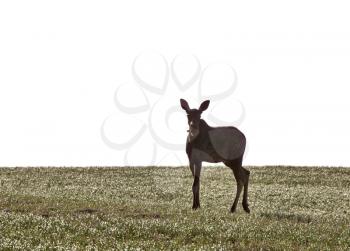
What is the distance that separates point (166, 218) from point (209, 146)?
569 centimetres

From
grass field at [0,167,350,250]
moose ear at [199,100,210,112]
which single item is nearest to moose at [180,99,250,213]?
moose ear at [199,100,210,112]

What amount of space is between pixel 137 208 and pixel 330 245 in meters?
8.61

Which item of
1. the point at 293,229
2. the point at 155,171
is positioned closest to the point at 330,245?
the point at 293,229

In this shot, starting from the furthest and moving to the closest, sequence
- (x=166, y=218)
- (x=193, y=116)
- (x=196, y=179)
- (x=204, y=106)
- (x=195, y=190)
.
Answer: (x=195, y=190), (x=196, y=179), (x=204, y=106), (x=193, y=116), (x=166, y=218)

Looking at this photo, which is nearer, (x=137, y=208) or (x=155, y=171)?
(x=137, y=208)

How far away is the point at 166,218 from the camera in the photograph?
19828mm

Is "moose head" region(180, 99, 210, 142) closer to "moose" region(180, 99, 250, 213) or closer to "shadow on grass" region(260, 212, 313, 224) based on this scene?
"moose" region(180, 99, 250, 213)

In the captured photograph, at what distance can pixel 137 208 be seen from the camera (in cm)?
2241

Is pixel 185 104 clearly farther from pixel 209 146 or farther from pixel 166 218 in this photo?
pixel 166 218

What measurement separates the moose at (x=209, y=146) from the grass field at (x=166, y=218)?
161 centimetres

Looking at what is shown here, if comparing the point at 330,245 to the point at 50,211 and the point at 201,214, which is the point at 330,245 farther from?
the point at 50,211

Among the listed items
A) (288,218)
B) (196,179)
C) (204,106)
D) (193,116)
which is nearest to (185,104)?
(193,116)

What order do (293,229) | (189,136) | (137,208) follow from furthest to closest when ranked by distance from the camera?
(189,136) < (137,208) < (293,229)

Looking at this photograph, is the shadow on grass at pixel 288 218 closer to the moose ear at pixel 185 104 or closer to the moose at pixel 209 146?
the moose at pixel 209 146
